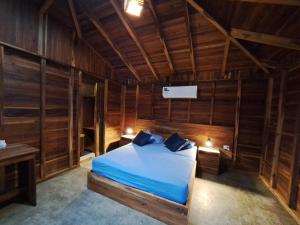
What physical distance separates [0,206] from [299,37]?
5.47 m

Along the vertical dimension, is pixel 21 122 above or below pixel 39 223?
above

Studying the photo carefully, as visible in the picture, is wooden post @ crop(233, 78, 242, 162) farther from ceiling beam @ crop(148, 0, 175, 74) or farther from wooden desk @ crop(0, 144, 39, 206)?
wooden desk @ crop(0, 144, 39, 206)

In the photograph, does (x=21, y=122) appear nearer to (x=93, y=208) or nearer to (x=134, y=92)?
(x=93, y=208)

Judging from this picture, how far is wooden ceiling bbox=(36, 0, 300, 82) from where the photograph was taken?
2.44m

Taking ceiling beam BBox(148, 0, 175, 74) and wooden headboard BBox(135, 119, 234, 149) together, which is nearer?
ceiling beam BBox(148, 0, 175, 74)

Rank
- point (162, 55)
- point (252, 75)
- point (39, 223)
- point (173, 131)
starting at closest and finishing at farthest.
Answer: point (39, 223)
point (252, 75)
point (162, 55)
point (173, 131)

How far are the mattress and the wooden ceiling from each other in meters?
2.59

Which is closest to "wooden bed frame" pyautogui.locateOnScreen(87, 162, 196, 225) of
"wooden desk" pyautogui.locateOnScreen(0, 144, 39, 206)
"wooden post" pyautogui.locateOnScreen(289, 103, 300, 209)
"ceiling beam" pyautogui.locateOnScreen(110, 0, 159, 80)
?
"wooden desk" pyautogui.locateOnScreen(0, 144, 39, 206)

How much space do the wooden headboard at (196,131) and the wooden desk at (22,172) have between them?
3.35 meters

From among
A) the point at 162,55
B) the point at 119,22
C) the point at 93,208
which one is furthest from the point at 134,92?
the point at 93,208

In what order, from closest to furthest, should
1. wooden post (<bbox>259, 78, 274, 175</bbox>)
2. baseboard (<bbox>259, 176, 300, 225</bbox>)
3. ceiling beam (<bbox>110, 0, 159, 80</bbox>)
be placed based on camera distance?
baseboard (<bbox>259, 176, 300, 225</bbox>) < ceiling beam (<bbox>110, 0, 159, 80</bbox>) < wooden post (<bbox>259, 78, 274, 175</bbox>)

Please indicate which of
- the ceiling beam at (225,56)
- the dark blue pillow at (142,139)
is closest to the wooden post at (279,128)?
the ceiling beam at (225,56)

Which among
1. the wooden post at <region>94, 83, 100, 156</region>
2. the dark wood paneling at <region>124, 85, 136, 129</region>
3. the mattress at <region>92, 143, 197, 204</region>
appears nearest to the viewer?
the mattress at <region>92, 143, 197, 204</region>

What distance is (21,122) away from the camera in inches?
109
